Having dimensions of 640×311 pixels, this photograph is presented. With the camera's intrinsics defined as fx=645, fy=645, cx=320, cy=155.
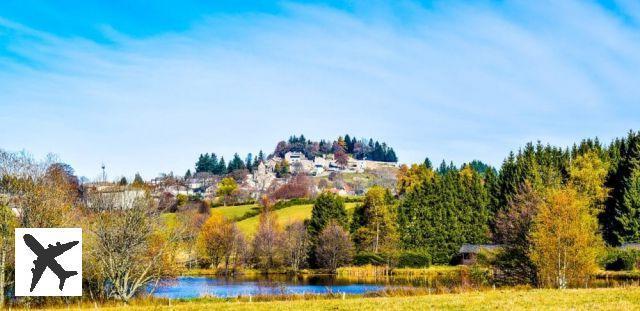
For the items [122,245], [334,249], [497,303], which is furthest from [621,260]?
[122,245]

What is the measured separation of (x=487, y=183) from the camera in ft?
363

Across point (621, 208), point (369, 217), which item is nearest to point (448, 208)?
point (369, 217)

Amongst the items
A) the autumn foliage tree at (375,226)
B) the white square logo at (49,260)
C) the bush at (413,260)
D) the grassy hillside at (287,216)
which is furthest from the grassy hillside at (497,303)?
the grassy hillside at (287,216)

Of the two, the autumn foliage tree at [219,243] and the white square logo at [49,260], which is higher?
the white square logo at [49,260]

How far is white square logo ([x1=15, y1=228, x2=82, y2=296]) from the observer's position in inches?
553

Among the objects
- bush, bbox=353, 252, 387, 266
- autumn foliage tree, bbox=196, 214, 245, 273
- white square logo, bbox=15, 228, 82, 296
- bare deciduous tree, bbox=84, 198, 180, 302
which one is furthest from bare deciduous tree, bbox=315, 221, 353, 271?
white square logo, bbox=15, 228, 82, 296

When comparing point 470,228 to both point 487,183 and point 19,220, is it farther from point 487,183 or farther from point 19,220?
point 19,220

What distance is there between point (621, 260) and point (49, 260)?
2933 inches

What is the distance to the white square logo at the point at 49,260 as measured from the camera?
46.1 feet

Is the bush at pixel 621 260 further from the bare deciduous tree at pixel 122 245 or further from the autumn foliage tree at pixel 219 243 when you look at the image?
the bare deciduous tree at pixel 122 245

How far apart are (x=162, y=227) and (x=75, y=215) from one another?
264 inches

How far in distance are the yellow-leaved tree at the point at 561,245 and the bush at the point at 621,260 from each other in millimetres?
32458

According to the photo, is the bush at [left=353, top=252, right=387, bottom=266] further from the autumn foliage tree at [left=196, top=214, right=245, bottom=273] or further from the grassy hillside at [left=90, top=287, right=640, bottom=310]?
the grassy hillside at [left=90, top=287, right=640, bottom=310]

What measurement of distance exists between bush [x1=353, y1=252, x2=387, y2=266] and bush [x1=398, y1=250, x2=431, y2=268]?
2735 mm
